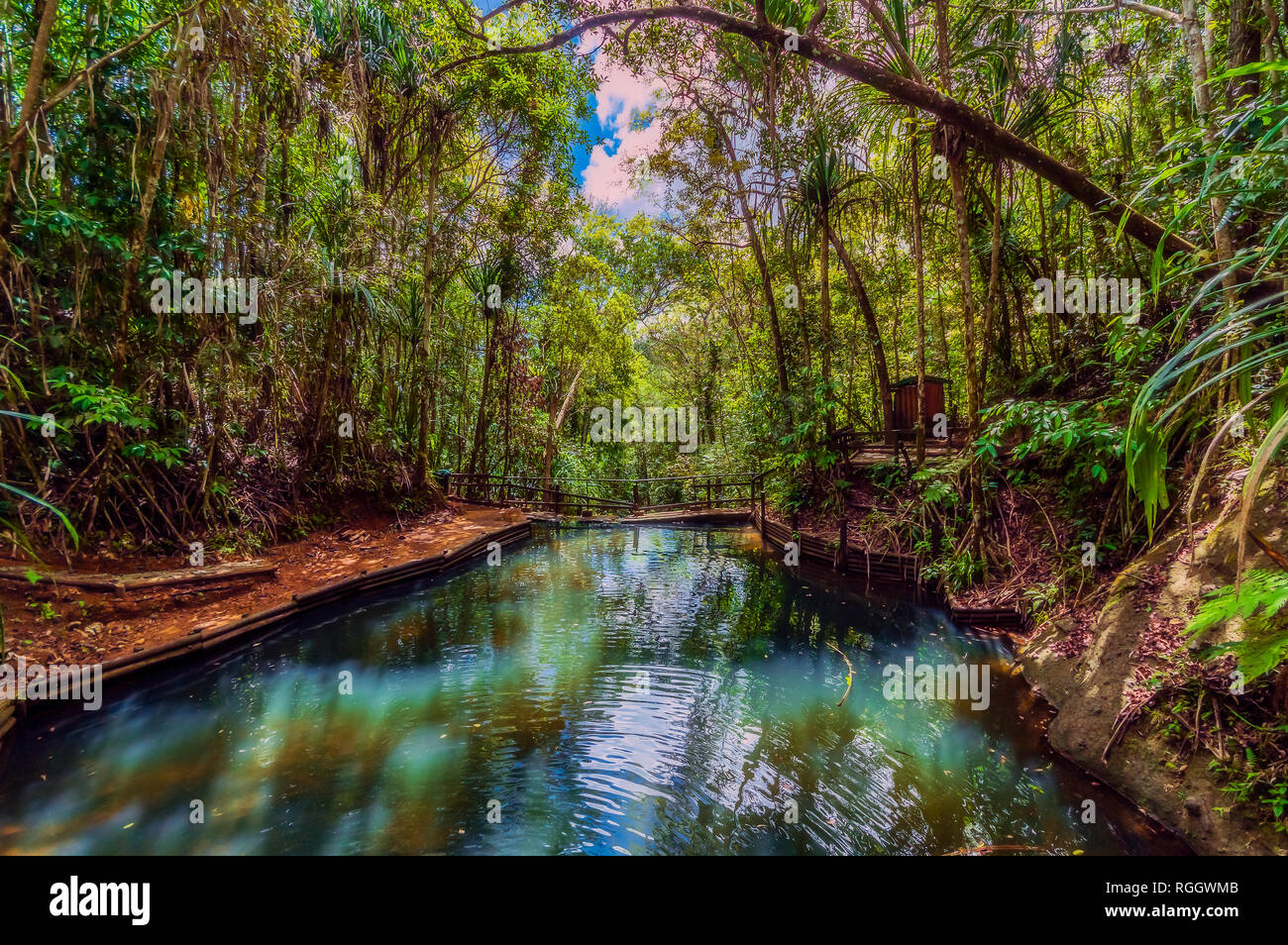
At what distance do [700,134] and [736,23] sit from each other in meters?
7.79

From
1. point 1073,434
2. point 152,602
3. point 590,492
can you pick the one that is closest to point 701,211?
point 590,492

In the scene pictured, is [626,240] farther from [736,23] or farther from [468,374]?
[736,23]

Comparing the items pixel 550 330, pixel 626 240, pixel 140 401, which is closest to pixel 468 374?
pixel 550 330

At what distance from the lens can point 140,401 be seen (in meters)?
5.16

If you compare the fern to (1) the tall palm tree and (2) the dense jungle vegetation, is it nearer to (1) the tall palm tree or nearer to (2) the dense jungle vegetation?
(2) the dense jungle vegetation

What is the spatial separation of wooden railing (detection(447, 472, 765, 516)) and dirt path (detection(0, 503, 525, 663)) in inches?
187

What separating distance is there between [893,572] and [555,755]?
5.47m

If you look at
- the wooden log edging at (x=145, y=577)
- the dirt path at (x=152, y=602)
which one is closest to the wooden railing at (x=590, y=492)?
the dirt path at (x=152, y=602)

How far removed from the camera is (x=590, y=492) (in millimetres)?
16906

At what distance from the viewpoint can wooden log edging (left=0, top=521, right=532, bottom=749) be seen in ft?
11.0

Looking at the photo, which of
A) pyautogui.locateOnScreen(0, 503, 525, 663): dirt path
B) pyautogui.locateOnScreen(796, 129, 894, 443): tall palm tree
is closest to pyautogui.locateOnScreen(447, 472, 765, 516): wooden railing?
pyautogui.locateOnScreen(796, 129, 894, 443): tall palm tree

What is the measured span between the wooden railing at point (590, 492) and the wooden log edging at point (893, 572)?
8.09 feet

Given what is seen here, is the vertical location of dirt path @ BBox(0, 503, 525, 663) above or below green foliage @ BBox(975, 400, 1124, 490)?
below

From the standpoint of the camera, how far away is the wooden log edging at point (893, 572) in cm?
500
